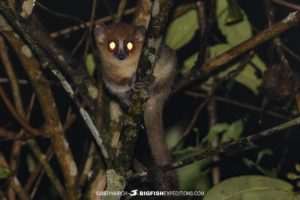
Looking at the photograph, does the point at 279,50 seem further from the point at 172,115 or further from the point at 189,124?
the point at 172,115

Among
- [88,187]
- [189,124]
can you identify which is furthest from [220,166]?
[88,187]

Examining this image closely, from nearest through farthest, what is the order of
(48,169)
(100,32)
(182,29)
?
1. (48,169)
2. (182,29)
3. (100,32)

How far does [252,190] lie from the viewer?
2.85 m

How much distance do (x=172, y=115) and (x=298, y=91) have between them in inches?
58.8

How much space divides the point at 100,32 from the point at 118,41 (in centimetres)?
15

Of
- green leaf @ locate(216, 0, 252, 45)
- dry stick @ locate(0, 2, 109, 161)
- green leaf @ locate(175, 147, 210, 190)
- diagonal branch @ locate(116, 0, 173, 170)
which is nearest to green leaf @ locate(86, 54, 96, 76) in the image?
green leaf @ locate(216, 0, 252, 45)

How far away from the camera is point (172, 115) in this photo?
4.86 metres

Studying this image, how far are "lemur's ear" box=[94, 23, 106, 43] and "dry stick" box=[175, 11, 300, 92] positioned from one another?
2.77ft

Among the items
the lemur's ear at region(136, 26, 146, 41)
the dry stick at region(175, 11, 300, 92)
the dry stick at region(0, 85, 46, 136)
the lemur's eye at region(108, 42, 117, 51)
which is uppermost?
the lemur's eye at region(108, 42, 117, 51)

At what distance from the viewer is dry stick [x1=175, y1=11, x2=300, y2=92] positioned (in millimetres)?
3089

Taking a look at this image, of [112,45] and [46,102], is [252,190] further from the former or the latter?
[112,45]

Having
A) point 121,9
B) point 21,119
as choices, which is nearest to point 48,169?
point 21,119

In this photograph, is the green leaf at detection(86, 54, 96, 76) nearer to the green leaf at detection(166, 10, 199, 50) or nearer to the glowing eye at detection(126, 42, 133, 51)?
the glowing eye at detection(126, 42, 133, 51)

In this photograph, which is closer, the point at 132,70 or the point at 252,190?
the point at 252,190
